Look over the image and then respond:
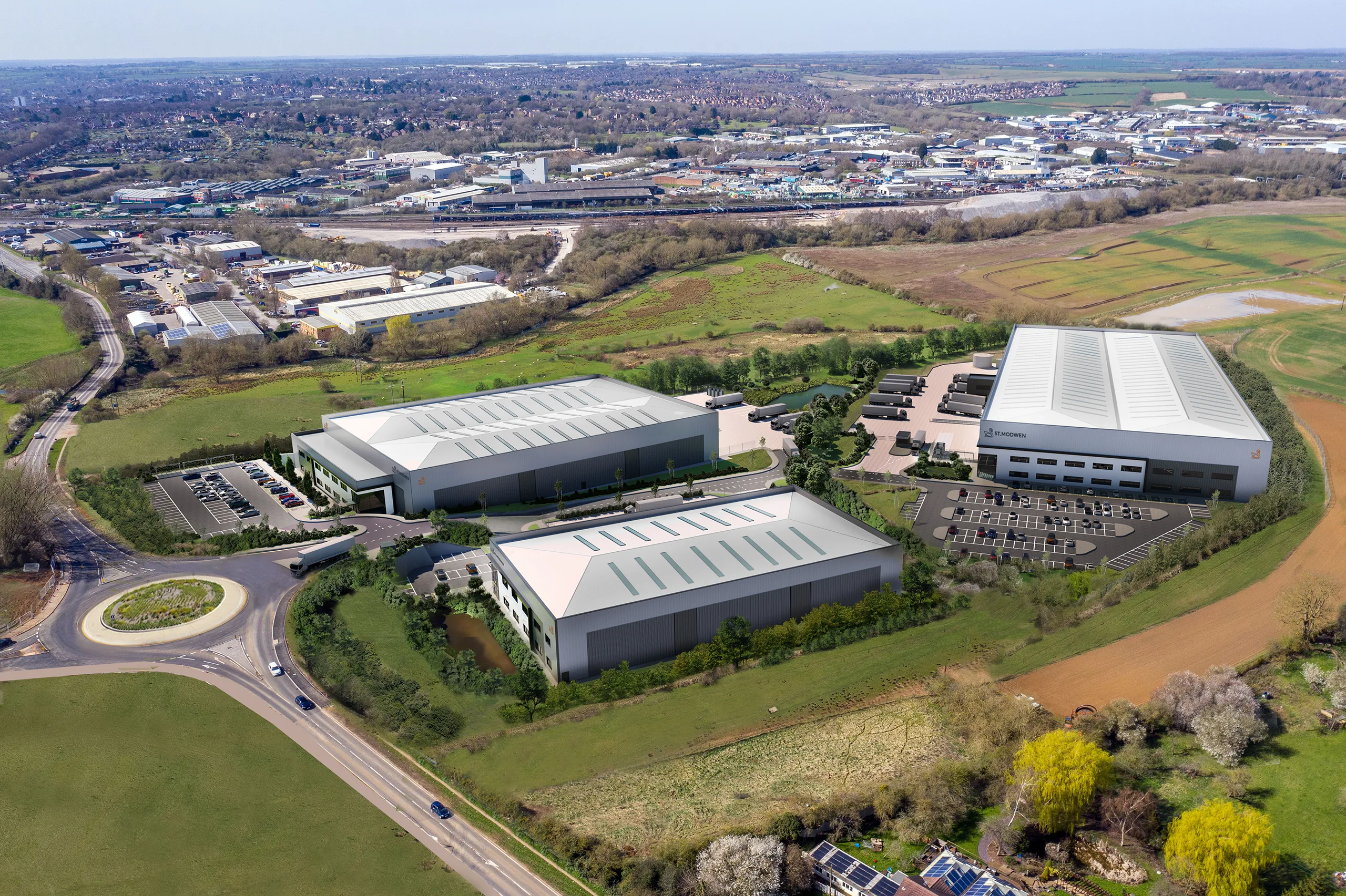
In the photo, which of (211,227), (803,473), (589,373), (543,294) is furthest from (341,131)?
(803,473)

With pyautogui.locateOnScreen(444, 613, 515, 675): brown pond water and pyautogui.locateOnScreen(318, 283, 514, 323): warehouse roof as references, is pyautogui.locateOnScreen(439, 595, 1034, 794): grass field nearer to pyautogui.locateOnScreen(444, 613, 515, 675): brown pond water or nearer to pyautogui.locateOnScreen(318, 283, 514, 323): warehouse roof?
pyautogui.locateOnScreen(444, 613, 515, 675): brown pond water

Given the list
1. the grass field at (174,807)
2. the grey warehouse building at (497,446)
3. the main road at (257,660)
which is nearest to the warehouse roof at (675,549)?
the main road at (257,660)

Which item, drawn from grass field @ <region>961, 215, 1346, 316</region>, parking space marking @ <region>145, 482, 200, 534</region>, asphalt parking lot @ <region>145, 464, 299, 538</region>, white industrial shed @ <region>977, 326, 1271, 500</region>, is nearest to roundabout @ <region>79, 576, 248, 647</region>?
asphalt parking lot @ <region>145, 464, 299, 538</region>

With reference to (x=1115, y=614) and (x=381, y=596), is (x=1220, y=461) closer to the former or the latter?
(x=1115, y=614)

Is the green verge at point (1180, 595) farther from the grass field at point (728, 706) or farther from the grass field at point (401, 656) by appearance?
the grass field at point (401, 656)

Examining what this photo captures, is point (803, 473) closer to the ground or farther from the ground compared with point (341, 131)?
closer to the ground
